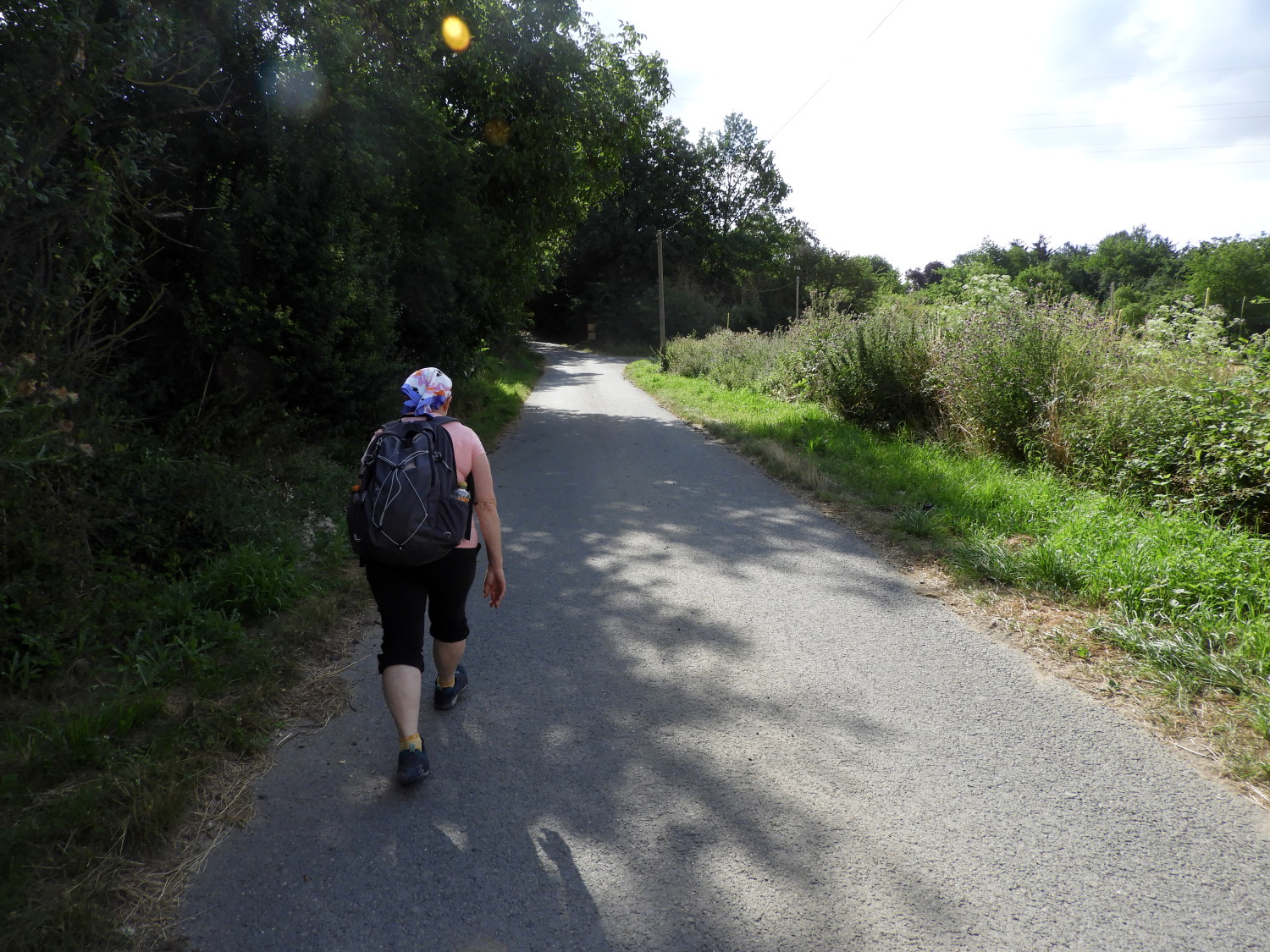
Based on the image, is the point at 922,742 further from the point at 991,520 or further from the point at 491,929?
the point at 991,520

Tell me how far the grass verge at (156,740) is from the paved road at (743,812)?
0.18 meters

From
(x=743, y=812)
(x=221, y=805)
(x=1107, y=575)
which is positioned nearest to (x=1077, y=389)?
(x=1107, y=575)

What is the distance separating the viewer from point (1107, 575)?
5.00 metres

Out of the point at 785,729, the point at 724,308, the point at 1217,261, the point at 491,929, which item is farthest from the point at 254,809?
the point at 1217,261

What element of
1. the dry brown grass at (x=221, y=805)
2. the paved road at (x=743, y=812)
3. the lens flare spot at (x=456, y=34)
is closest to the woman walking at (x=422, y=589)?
the paved road at (x=743, y=812)

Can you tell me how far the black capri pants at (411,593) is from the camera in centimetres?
327

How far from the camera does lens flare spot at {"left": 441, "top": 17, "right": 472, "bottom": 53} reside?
41.1 feet

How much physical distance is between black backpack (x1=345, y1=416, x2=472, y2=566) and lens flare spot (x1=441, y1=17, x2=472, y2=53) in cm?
1175

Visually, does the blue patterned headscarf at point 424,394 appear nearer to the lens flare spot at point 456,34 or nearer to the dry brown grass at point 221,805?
the dry brown grass at point 221,805

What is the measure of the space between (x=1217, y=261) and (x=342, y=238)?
90.9m

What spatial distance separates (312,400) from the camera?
8.67m

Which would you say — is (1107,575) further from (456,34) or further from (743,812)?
(456,34)

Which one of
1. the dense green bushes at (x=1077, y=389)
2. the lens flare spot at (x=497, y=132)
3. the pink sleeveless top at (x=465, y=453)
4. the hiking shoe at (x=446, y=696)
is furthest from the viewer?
the lens flare spot at (x=497, y=132)

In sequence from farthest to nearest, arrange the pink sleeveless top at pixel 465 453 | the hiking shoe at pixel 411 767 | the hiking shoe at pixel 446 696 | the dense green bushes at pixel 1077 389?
the dense green bushes at pixel 1077 389
the hiking shoe at pixel 446 696
the pink sleeveless top at pixel 465 453
the hiking shoe at pixel 411 767
